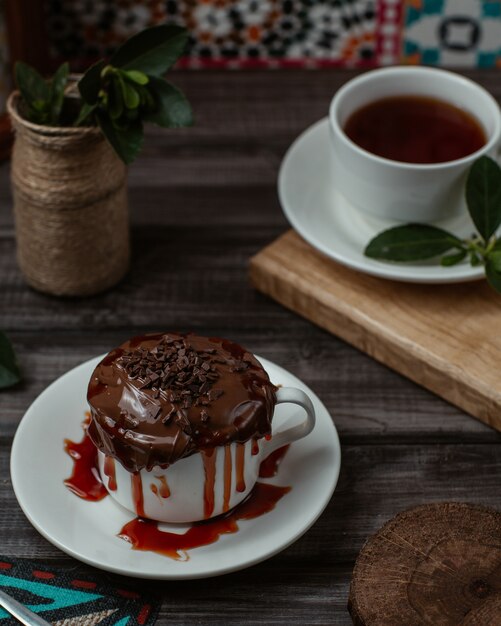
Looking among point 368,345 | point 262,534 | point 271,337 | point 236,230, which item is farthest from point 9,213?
point 262,534

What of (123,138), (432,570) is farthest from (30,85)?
(432,570)

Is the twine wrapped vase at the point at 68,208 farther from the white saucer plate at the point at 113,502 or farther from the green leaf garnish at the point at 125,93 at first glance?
the white saucer plate at the point at 113,502

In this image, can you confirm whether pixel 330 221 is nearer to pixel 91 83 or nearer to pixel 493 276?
pixel 493 276

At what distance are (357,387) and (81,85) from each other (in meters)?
0.46

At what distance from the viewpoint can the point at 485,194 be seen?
1158 mm

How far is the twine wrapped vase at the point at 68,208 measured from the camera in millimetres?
1141

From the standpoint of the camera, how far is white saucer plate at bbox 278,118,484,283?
3.84ft

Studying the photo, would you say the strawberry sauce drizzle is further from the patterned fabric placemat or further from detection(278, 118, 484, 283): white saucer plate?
detection(278, 118, 484, 283): white saucer plate

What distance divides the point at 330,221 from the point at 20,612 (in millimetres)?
630

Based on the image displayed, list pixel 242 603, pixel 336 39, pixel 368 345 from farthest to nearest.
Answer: pixel 336 39 < pixel 368 345 < pixel 242 603

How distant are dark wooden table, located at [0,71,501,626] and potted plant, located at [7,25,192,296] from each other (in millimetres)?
73

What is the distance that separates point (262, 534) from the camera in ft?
3.02

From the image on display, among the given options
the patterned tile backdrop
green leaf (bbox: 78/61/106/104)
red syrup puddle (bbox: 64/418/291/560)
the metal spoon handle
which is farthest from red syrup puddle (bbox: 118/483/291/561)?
the patterned tile backdrop

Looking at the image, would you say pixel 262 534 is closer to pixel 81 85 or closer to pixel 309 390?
pixel 309 390
